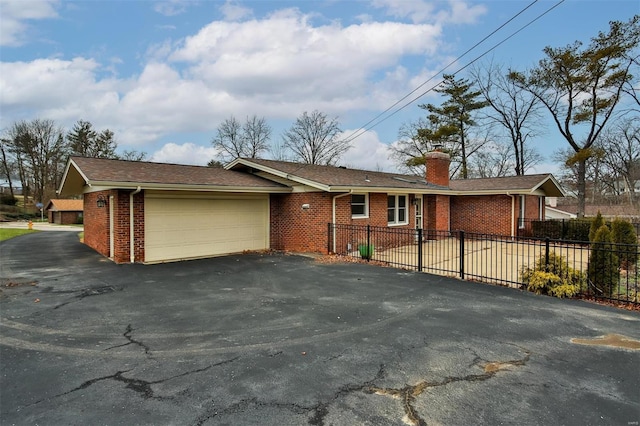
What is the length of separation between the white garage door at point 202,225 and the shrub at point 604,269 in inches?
385

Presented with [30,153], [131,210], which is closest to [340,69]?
[131,210]

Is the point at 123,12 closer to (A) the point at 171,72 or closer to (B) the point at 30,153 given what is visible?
(A) the point at 171,72

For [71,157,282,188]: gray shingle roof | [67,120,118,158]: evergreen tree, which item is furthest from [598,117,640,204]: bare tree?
[67,120,118,158]: evergreen tree

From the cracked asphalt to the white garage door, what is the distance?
342cm

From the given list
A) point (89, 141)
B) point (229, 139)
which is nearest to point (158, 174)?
point (229, 139)

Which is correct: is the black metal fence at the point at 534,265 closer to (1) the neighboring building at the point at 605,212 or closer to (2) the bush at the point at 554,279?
(2) the bush at the point at 554,279

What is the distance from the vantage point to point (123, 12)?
1021 cm

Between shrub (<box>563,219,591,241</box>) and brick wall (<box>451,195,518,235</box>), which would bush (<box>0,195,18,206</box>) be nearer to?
brick wall (<box>451,195,518,235</box>)

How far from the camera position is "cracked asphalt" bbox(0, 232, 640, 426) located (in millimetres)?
2977

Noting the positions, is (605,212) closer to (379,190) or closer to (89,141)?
(379,190)

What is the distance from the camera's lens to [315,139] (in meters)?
38.2

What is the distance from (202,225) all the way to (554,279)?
9.75 m

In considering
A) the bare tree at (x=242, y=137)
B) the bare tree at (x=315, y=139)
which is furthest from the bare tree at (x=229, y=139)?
the bare tree at (x=315, y=139)

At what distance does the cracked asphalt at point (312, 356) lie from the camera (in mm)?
2977
